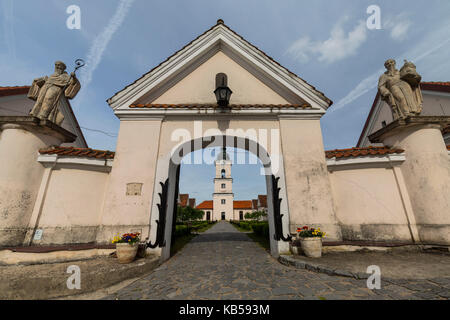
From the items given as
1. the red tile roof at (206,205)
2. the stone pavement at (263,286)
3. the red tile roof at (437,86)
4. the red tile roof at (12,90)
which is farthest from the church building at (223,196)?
the stone pavement at (263,286)

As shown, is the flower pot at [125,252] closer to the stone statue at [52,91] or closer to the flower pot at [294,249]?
the flower pot at [294,249]

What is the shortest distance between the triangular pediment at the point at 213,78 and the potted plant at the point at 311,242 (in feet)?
13.8

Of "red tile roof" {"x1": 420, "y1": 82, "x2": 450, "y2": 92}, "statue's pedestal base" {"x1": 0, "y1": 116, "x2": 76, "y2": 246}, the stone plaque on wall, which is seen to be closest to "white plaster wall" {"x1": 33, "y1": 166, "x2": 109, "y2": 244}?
"statue's pedestal base" {"x1": 0, "y1": 116, "x2": 76, "y2": 246}

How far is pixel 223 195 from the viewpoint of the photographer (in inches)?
2266

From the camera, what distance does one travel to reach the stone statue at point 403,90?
5793 mm

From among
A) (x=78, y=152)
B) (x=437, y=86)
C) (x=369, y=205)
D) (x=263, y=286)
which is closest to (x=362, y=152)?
(x=369, y=205)

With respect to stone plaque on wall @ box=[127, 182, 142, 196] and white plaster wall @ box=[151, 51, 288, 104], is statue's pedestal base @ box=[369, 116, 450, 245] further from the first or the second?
stone plaque on wall @ box=[127, 182, 142, 196]

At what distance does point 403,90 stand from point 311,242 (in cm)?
591

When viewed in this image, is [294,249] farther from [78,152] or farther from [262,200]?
[262,200]

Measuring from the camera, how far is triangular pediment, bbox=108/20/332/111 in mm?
6574

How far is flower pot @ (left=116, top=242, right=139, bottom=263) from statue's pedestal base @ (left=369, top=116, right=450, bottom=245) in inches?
317
